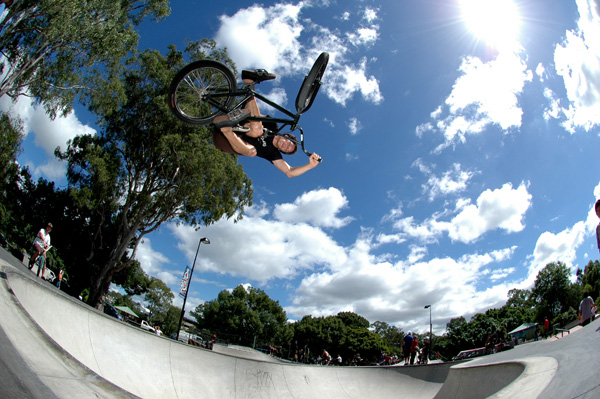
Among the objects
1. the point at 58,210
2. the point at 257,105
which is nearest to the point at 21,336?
the point at 257,105

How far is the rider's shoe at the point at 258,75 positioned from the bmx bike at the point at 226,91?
6.2 inches

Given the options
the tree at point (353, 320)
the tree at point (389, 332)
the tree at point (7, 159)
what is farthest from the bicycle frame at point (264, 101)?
the tree at point (389, 332)

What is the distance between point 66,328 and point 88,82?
18757 millimetres

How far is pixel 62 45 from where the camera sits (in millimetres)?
16641

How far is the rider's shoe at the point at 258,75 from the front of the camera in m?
5.00

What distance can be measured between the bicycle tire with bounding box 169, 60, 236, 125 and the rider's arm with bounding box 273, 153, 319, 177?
1124 millimetres

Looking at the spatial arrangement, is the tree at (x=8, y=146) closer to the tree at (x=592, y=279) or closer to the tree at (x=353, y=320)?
the tree at (x=592, y=279)

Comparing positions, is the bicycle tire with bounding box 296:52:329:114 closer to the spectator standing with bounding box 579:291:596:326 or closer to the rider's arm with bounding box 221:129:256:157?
the rider's arm with bounding box 221:129:256:157

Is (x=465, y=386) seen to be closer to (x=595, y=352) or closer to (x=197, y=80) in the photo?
(x=595, y=352)

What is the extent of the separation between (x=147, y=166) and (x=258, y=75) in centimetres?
1864

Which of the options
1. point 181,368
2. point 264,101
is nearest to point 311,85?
point 264,101

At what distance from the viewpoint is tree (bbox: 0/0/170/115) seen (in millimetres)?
15477

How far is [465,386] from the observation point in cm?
676

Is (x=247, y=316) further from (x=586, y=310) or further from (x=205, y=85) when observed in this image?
(x=205, y=85)
